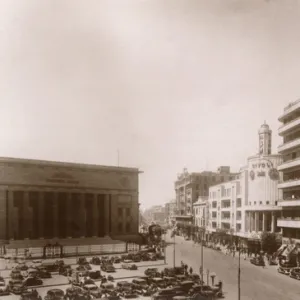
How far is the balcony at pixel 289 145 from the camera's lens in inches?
1775

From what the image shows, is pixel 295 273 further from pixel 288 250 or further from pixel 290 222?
pixel 290 222

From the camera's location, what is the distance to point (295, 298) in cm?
2895

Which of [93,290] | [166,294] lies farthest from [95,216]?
[166,294]

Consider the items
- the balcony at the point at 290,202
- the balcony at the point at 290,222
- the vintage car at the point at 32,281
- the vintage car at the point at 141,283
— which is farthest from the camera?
the balcony at the point at 290,202

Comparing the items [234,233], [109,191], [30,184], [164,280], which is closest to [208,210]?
[234,233]

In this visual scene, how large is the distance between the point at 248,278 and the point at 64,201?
3090 cm

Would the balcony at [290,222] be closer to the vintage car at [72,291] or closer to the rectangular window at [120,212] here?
the vintage car at [72,291]

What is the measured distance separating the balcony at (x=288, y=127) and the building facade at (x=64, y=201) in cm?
2566

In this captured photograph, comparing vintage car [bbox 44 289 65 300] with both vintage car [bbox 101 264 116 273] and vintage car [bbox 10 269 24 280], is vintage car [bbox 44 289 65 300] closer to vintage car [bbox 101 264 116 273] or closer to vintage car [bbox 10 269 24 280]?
vintage car [bbox 10 269 24 280]

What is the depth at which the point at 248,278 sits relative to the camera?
35969mm

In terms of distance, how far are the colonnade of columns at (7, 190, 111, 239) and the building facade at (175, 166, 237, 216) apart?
59.1 ft

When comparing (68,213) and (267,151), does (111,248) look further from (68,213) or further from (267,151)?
(267,151)

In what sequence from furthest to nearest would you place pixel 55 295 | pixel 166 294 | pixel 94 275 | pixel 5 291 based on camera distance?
1. pixel 94 275
2. pixel 5 291
3. pixel 55 295
4. pixel 166 294

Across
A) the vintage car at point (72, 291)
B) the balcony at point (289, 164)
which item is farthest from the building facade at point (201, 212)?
the vintage car at point (72, 291)
